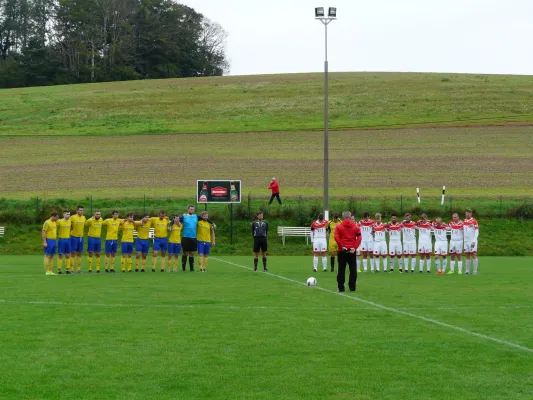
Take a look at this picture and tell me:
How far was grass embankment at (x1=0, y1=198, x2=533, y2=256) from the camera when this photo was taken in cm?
4472

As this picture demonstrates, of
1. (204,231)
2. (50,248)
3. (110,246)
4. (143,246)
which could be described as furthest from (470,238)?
(50,248)

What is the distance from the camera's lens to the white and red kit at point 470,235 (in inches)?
1164

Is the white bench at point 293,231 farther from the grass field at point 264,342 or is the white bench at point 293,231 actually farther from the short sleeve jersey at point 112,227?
the grass field at point 264,342

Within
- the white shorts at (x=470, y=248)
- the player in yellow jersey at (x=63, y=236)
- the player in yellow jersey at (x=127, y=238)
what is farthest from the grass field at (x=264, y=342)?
the player in yellow jersey at (x=127, y=238)

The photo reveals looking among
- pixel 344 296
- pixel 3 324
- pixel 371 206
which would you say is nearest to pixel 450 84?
pixel 371 206

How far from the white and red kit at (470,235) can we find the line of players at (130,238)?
8.48m

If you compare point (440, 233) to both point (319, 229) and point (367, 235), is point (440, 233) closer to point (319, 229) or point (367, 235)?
point (367, 235)

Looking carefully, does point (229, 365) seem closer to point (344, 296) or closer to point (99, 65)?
point (344, 296)

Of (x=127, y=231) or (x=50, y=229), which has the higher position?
(x=50, y=229)

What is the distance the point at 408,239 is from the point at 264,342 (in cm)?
1884

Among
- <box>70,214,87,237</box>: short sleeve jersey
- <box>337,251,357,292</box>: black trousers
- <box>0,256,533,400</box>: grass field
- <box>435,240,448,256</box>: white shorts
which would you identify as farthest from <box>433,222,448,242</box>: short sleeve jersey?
<box>70,214,87,237</box>: short sleeve jersey

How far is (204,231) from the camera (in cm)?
3011

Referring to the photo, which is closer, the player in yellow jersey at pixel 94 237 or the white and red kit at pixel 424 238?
the player in yellow jersey at pixel 94 237

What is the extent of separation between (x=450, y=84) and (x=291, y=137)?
2889cm
